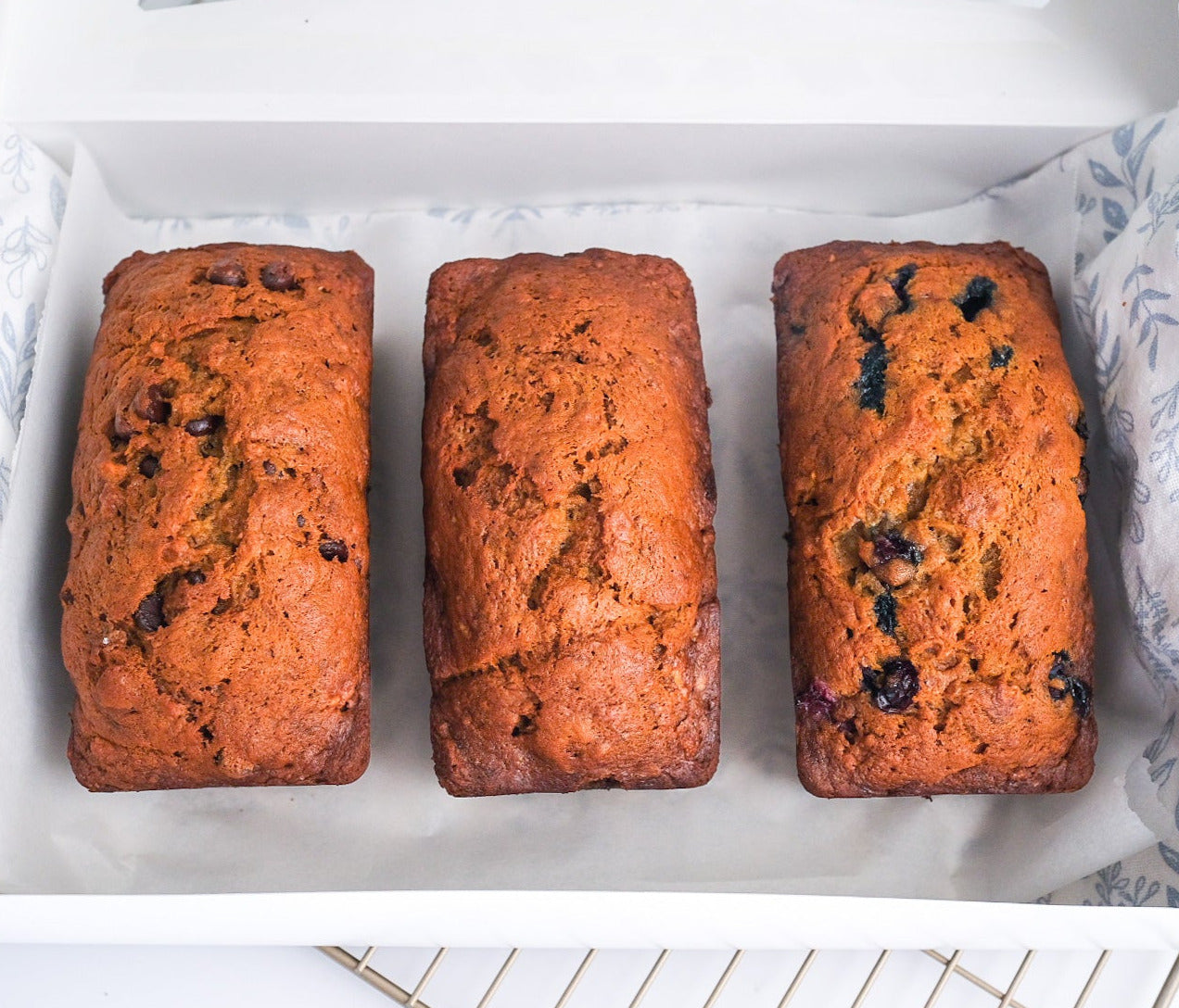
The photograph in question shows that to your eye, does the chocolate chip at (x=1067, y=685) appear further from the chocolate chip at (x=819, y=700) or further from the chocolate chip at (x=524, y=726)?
the chocolate chip at (x=524, y=726)

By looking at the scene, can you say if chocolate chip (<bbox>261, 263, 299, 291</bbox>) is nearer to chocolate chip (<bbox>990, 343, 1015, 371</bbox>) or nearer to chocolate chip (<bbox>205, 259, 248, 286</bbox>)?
chocolate chip (<bbox>205, 259, 248, 286</bbox>)

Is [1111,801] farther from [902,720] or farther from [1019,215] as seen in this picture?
[1019,215]

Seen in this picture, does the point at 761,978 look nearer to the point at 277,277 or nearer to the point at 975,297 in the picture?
the point at 975,297

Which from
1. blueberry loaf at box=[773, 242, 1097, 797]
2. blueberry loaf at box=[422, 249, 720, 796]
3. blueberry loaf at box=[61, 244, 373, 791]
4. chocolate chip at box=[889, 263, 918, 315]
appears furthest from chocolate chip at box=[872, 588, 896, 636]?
blueberry loaf at box=[61, 244, 373, 791]

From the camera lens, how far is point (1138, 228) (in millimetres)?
1945

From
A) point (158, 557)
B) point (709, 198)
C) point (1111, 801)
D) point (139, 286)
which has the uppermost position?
point (709, 198)

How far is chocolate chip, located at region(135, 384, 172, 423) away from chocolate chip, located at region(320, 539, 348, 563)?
0.34m

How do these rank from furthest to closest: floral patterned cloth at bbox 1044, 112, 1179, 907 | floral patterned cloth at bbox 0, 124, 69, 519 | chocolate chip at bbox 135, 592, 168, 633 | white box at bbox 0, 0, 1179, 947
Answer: white box at bbox 0, 0, 1179, 947 → floral patterned cloth at bbox 0, 124, 69, 519 → floral patterned cloth at bbox 1044, 112, 1179, 907 → chocolate chip at bbox 135, 592, 168, 633

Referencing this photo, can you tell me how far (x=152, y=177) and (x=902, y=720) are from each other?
182cm

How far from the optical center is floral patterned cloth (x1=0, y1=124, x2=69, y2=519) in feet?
6.40

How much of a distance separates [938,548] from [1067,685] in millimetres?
331

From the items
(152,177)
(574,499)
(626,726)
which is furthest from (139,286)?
(626,726)

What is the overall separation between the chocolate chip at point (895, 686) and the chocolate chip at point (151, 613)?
1.17m

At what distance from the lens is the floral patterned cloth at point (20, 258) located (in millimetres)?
1950
